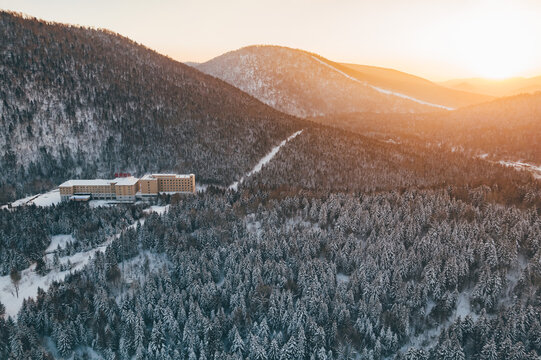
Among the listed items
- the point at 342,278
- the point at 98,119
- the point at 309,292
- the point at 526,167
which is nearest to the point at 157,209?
the point at 309,292

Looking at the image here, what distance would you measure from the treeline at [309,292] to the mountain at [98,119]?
164ft

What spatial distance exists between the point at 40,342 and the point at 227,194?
60.2 metres

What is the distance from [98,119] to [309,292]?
4709 inches

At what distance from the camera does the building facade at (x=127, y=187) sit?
107m

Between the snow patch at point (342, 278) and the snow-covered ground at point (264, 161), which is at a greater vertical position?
the snow-covered ground at point (264, 161)

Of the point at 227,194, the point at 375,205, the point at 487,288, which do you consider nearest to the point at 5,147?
the point at 227,194

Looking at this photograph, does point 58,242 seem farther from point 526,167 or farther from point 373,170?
point 526,167

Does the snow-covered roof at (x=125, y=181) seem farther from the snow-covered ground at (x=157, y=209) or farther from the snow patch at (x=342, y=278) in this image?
the snow patch at (x=342, y=278)

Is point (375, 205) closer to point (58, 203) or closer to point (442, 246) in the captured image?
point (442, 246)

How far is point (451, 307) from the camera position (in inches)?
2598

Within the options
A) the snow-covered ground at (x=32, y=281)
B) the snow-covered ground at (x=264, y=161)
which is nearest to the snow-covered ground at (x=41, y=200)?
the snow-covered ground at (x=32, y=281)

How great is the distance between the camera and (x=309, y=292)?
68.4m

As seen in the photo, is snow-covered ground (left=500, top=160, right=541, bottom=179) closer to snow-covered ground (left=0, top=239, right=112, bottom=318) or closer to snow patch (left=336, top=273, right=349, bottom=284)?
snow patch (left=336, top=273, right=349, bottom=284)

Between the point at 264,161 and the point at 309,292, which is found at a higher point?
the point at 264,161
